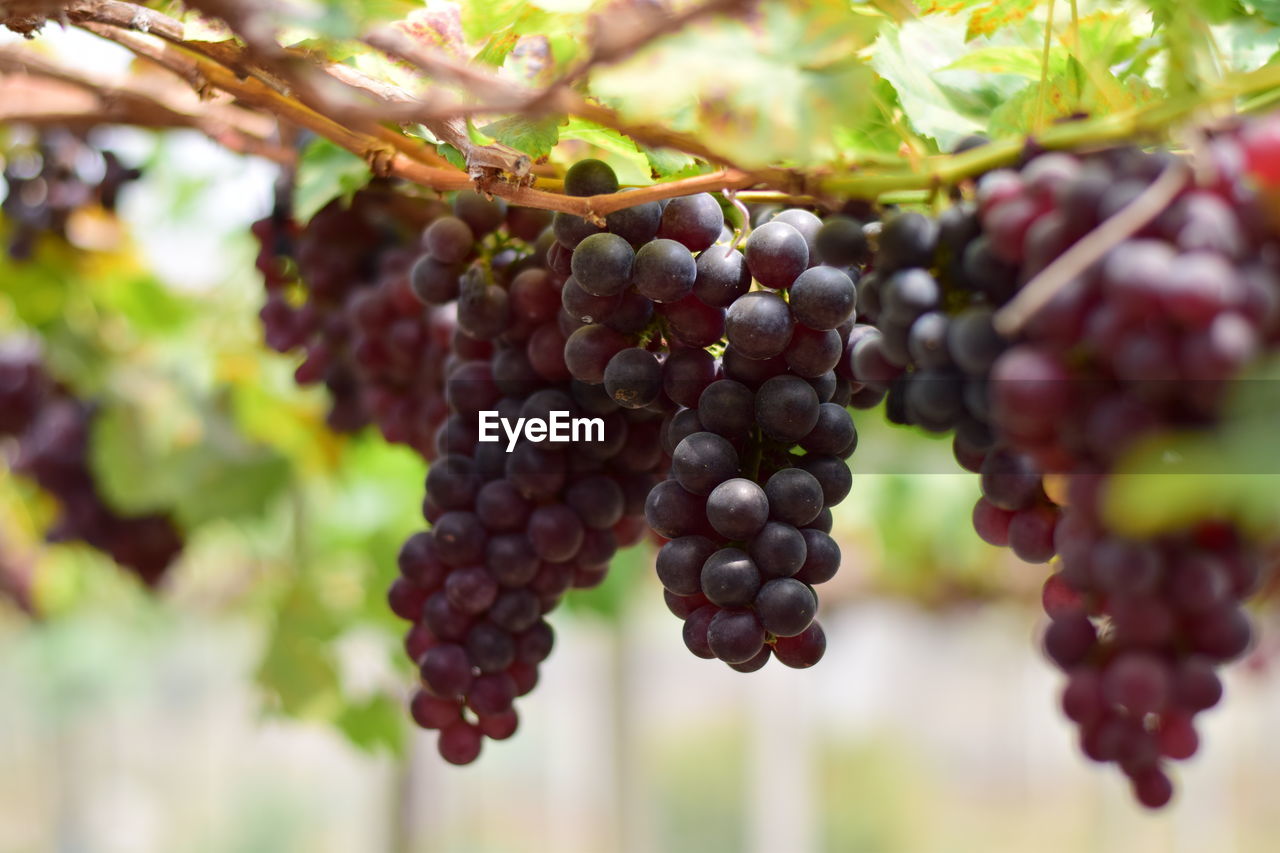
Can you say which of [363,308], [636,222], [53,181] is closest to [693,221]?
[636,222]

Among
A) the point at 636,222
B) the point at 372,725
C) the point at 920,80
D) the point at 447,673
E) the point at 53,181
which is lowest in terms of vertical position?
the point at 372,725

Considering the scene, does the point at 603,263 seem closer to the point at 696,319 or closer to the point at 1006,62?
the point at 696,319

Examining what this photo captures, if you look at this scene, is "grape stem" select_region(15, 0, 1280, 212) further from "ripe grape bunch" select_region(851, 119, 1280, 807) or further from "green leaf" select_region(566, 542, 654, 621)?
"green leaf" select_region(566, 542, 654, 621)

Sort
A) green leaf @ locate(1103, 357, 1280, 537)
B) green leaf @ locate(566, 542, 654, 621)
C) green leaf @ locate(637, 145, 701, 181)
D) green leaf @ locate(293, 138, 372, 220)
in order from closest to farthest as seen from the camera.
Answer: green leaf @ locate(1103, 357, 1280, 537) → green leaf @ locate(637, 145, 701, 181) → green leaf @ locate(293, 138, 372, 220) → green leaf @ locate(566, 542, 654, 621)

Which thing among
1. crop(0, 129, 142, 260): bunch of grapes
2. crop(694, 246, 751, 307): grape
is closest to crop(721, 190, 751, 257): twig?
crop(694, 246, 751, 307): grape

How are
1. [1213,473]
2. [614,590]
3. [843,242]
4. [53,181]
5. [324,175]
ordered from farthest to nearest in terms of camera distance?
[614,590] → [53,181] → [324,175] → [843,242] → [1213,473]

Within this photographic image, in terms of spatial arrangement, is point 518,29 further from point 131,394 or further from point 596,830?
point 596,830
